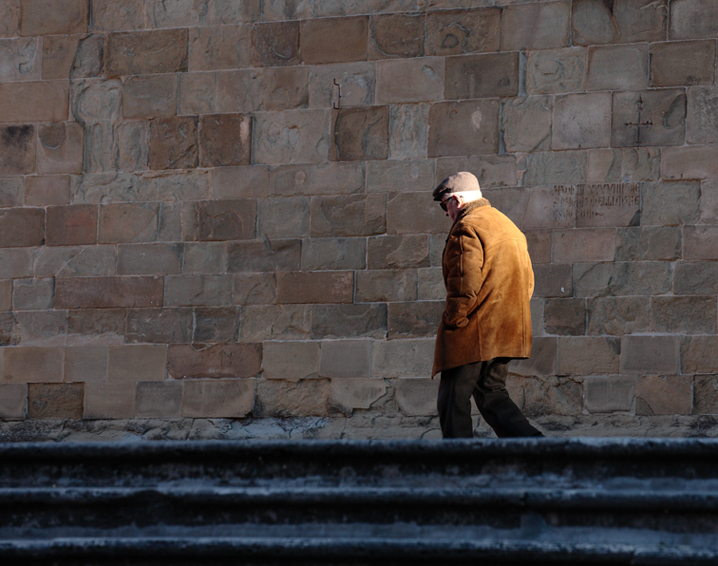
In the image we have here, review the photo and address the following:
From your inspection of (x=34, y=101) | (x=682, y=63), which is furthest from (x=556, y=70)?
(x=34, y=101)

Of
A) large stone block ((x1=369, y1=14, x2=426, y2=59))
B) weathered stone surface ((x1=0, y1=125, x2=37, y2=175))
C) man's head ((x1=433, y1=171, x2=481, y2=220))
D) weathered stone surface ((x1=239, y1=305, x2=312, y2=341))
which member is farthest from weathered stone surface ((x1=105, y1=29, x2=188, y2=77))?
man's head ((x1=433, y1=171, x2=481, y2=220))

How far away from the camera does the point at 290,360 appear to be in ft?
23.1

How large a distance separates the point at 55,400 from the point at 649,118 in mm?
4990

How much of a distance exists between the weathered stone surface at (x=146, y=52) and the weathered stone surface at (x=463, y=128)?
2.10 metres

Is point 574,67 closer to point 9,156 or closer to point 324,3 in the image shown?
point 324,3

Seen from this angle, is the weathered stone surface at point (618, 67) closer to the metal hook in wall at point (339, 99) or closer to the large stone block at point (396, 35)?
the large stone block at point (396, 35)

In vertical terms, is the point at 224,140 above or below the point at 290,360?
above

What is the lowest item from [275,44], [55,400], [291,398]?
[55,400]

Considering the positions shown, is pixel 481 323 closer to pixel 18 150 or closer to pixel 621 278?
pixel 621 278

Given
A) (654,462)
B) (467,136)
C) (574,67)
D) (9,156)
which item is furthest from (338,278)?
(654,462)

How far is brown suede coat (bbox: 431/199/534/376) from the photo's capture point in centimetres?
470

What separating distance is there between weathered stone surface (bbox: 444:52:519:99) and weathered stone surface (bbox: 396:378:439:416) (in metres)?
2.16

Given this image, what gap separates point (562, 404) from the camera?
6.56m

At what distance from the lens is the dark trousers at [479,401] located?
15.1 feet
